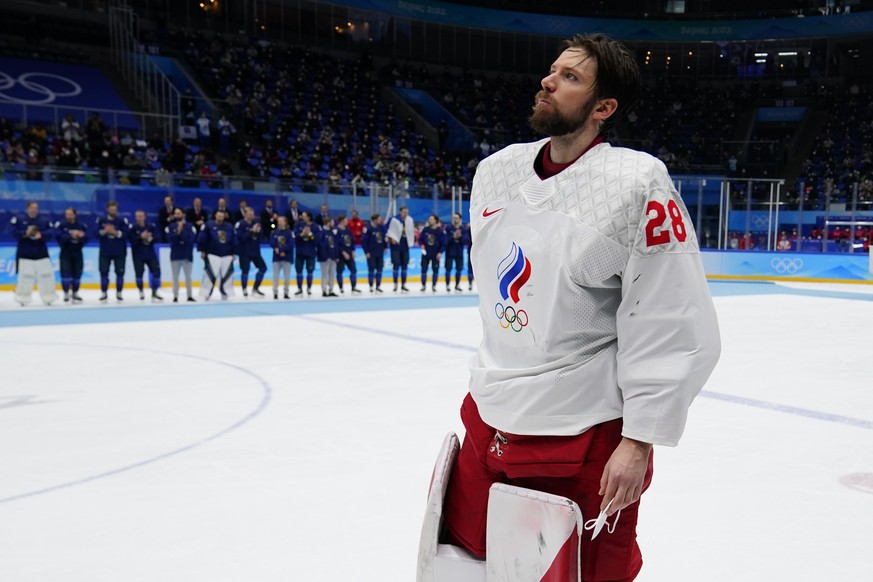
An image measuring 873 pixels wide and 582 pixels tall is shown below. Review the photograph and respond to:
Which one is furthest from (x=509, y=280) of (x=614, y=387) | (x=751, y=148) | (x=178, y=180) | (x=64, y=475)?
(x=751, y=148)

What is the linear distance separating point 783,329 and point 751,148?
19.2 m

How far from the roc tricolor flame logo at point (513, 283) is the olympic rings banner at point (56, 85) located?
20.5 m

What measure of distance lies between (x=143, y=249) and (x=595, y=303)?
36.8 ft

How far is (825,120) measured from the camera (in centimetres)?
2981

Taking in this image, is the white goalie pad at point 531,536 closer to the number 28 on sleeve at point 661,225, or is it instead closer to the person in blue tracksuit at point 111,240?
the number 28 on sleeve at point 661,225

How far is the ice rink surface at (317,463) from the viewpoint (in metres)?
2.62

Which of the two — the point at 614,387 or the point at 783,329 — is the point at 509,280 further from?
the point at 783,329

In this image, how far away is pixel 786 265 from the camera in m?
17.4

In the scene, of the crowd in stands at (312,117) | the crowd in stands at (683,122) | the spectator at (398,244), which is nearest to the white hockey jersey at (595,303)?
the spectator at (398,244)

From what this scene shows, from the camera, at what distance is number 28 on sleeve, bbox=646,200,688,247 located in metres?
1.44

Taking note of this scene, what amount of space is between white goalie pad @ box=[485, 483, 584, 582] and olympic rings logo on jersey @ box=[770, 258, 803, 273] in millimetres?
17464

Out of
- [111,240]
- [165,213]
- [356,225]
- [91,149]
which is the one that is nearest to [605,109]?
[111,240]

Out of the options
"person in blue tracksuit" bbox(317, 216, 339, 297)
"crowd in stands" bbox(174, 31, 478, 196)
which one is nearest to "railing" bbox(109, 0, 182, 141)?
"crowd in stands" bbox(174, 31, 478, 196)

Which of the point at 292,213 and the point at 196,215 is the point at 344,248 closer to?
the point at 292,213
